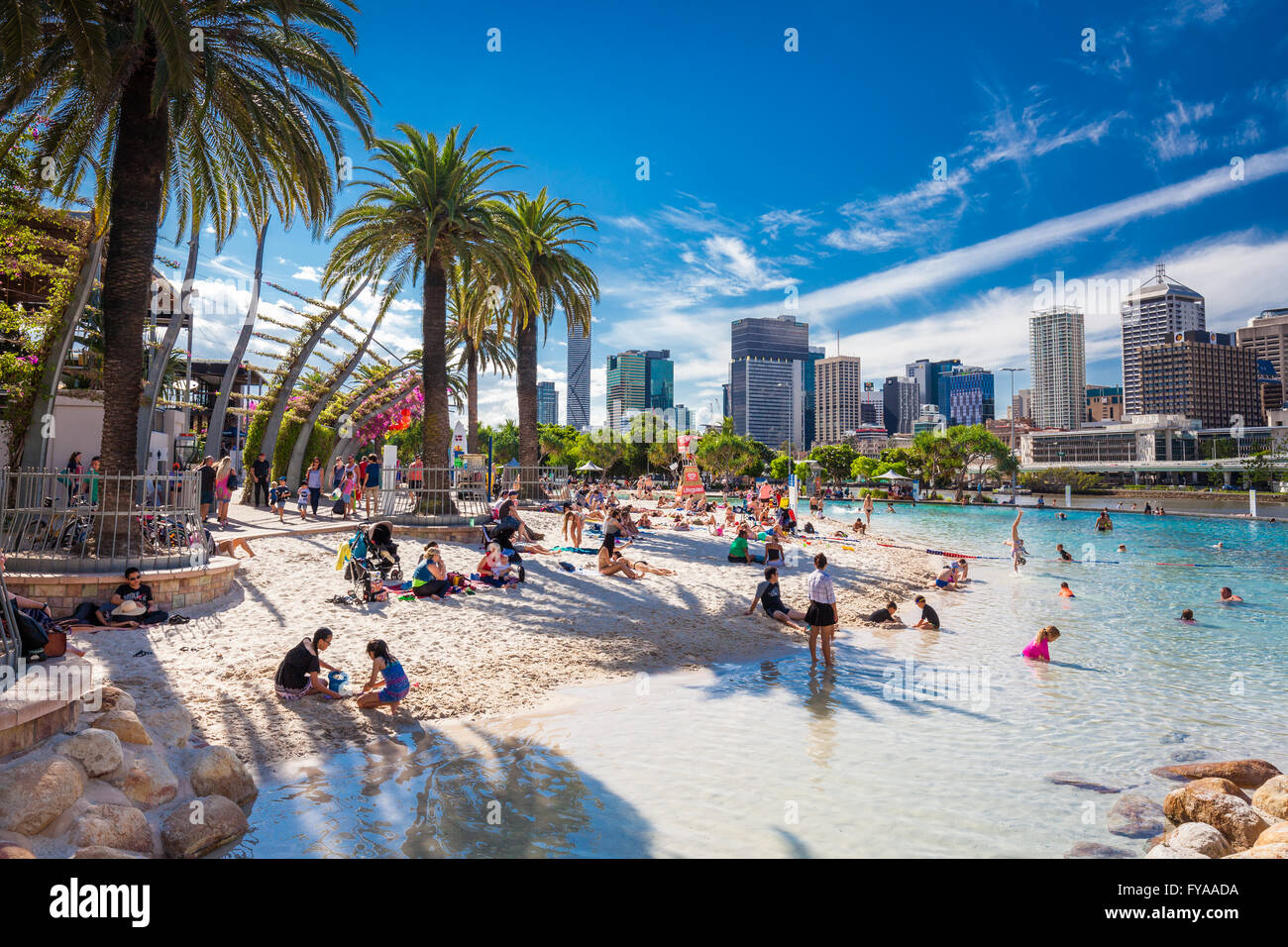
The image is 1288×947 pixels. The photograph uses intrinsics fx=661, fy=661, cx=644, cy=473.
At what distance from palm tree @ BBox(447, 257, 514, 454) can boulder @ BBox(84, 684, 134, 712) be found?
14085 mm

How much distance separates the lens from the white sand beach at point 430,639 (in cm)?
735

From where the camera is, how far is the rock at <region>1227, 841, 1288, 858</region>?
15.6 feet

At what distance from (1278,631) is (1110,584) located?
20.5ft

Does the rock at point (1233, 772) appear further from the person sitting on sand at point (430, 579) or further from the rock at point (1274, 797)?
the person sitting on sand at point (430, 579)

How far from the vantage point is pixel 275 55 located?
40.3 ft

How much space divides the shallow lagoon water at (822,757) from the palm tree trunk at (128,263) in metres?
7.89

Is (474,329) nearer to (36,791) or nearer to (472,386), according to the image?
(472,386)

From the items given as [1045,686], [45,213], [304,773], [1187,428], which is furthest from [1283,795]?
[1187,428]

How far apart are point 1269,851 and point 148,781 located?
8.51 meters

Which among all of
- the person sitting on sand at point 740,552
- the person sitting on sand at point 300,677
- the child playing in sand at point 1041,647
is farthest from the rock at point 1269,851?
the person sitting on sand at point 740,552

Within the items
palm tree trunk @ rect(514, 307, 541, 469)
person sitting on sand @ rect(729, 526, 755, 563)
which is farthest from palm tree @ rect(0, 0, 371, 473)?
person sitting on sand @ rect(729, 526, 755, 563)

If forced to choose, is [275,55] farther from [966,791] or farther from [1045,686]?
[1045,686]

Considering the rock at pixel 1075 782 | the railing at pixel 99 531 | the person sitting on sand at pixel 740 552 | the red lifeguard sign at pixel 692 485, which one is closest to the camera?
the rock at pixel 1075 782

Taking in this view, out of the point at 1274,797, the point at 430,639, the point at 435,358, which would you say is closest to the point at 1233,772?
the point at 1274,797
